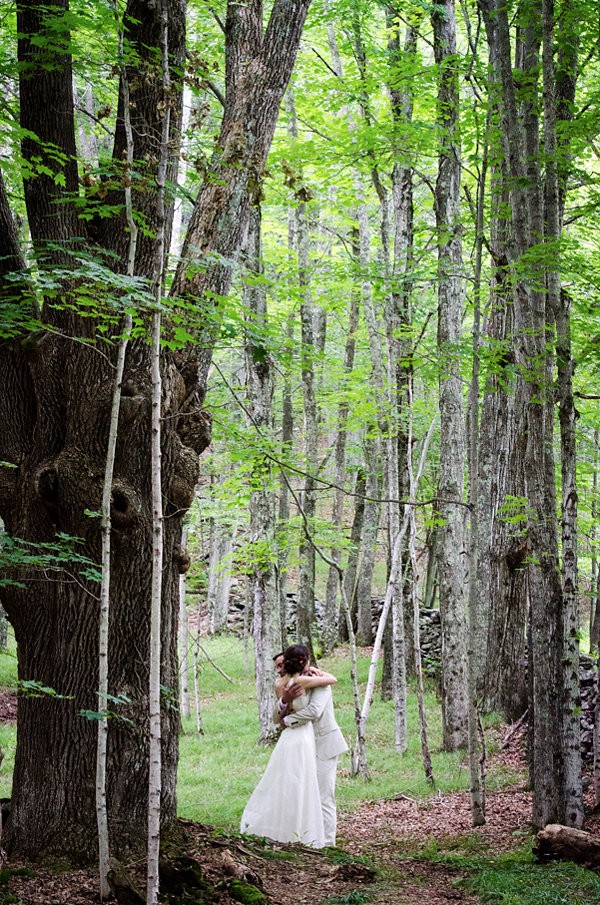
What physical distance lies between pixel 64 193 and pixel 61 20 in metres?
0.99

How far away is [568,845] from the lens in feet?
17.2

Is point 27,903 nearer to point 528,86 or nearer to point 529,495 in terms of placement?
point 529,495

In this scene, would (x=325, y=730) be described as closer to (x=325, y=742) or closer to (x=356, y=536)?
(x=325, y=742)

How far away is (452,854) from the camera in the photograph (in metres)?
6.19

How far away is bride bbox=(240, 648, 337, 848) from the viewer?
6.27 metres

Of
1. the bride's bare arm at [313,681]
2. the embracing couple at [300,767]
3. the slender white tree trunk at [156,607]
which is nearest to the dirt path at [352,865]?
the embracing couple at [300,767]

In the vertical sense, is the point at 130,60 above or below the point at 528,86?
below

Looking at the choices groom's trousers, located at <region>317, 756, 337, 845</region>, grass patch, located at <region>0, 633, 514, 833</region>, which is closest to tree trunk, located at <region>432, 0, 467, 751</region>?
grass patch, located at <region>0, 633, 514, 833</region>

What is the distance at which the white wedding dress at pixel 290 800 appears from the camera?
6.27 meters

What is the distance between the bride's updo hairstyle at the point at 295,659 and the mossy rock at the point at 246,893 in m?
2.15

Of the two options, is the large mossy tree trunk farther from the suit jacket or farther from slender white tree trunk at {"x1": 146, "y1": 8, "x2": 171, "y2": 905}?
the suit jacket

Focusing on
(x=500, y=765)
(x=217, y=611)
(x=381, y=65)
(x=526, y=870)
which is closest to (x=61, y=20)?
(x=526, y=870)

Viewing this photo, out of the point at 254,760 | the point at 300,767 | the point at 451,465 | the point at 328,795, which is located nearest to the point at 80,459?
the point at 300,767

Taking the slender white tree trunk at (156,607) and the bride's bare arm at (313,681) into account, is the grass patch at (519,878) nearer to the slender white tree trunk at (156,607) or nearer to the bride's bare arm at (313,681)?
the bride's bare arm at (313,681)
